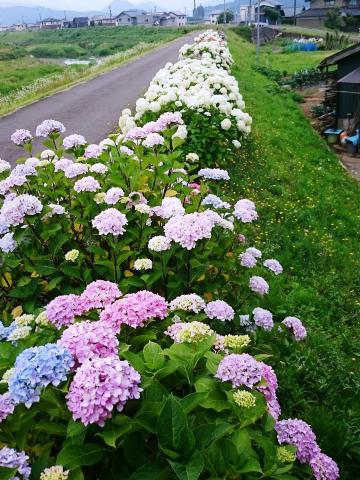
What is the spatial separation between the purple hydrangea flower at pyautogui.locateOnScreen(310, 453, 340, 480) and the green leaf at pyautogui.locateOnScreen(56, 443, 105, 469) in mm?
1117

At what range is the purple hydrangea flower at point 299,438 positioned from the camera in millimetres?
2273

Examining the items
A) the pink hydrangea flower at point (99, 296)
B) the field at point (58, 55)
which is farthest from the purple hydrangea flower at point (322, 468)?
the field at point (58, 55)

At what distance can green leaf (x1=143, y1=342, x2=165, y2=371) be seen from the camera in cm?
208

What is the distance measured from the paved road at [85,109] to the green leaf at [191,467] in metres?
8.44

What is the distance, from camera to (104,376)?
1.69 meters

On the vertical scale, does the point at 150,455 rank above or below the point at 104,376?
below

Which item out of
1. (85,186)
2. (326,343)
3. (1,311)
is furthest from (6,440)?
(326,343)

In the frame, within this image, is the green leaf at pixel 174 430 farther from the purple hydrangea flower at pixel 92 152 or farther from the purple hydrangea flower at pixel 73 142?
the purple hydrangea flower at pixel 73 142

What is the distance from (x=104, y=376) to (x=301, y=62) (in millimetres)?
41246

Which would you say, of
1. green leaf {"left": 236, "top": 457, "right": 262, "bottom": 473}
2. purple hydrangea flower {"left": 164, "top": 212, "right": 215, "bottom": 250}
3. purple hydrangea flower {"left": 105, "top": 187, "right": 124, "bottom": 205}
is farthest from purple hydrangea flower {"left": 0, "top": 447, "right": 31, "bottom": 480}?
purple hydrangea flower {"left": 105, "top": 187, "right": 124, "bottom": 205}

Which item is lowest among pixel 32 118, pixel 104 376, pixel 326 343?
pixel 326 343

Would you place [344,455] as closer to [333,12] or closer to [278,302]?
[278,302]

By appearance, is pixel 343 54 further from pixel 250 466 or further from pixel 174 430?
pixel 174 430

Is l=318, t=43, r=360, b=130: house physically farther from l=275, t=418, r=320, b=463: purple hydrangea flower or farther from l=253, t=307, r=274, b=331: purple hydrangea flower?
l=275, t=418, r=320, b=463: purple hydrangea flower
